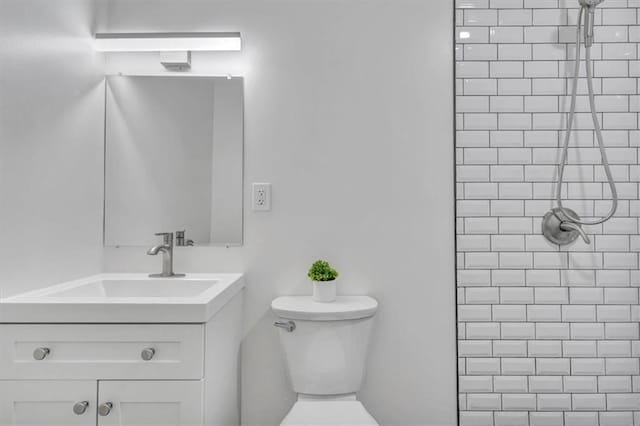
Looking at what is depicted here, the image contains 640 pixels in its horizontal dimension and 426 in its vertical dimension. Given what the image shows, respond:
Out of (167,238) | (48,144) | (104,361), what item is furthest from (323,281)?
(48,144)

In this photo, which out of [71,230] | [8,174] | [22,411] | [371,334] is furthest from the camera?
[371,334]

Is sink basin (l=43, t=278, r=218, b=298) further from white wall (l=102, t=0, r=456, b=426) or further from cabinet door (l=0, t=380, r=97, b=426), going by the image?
cabinet door (l=0, t=380, r=97, b=426)

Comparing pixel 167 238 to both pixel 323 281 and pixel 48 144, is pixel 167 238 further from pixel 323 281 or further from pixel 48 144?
pixel 323 281

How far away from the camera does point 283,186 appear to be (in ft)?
5.57

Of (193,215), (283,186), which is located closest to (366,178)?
(283,186)

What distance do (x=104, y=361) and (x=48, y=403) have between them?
18 cm

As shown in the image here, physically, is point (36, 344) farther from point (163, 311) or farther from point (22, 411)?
point (163, 311)

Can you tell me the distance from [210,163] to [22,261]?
73 centimetres

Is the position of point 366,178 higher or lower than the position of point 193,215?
higher

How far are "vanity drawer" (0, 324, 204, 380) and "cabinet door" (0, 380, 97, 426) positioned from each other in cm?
3

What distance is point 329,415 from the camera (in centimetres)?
133

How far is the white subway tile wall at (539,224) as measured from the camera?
1654mm

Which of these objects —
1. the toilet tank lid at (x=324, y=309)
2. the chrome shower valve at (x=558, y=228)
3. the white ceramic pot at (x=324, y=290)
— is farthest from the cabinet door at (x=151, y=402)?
the chrome shower valve at (x=558, y=228)

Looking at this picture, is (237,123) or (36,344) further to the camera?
(237,123)
